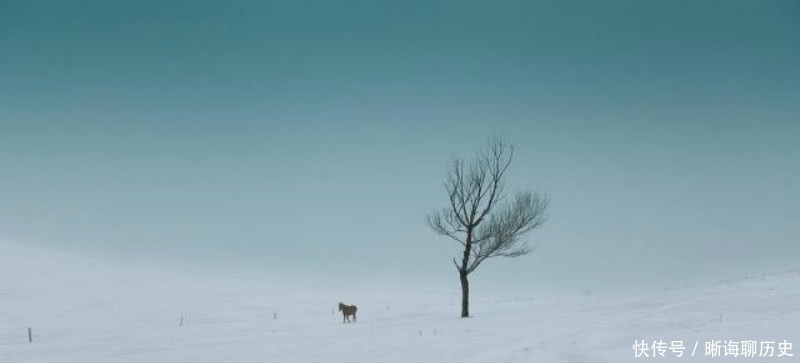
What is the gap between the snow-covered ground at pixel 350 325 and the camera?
1584 cm

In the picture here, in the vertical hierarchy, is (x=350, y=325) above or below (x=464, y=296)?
below

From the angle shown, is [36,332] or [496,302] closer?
[36,332]

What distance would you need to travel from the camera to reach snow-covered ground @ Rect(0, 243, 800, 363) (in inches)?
623

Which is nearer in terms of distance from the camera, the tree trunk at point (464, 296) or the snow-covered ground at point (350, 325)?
the snow-covered ground at point (350, 325)

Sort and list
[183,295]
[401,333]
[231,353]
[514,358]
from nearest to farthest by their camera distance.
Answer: [514,358], [231,353], [401,333], [183,295]

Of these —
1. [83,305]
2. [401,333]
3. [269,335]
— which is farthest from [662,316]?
[83,305]

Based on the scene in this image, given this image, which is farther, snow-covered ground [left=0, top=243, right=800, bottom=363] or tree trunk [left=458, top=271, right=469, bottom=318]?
→ tree trunk [left=458, top=271, right=469, bottom=318]

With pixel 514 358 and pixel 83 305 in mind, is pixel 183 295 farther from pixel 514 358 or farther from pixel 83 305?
pixel 514 358

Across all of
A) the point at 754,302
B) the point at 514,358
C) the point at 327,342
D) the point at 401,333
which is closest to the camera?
the point at 514,358

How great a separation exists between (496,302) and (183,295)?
842 inches

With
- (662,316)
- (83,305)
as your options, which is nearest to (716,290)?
(662,316)

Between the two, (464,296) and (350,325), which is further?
(464,296)

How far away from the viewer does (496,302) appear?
40.9 metres

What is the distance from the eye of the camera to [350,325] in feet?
84.3
